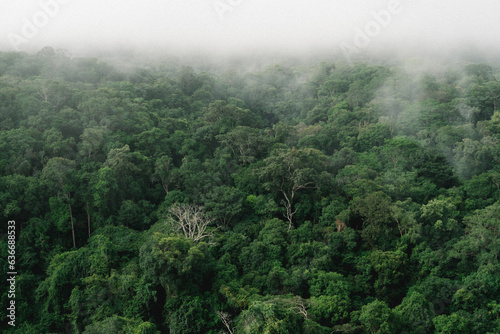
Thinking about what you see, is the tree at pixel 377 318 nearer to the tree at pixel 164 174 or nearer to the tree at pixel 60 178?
the tree at pixel 164 174

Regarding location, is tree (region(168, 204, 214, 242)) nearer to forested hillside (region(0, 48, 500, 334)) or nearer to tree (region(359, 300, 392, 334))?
forested hillside (region(0, 48, 500, 334))

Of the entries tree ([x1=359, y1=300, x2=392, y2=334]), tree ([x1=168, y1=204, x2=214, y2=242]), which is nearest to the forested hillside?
tree ([x1=359, y1=300, x2=392, y2=334])

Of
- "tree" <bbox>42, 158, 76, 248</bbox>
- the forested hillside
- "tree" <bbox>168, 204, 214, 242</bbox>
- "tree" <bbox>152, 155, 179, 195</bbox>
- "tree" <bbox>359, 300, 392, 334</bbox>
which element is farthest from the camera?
"tree" <bbox>152, 155, 179, 195</bbox>

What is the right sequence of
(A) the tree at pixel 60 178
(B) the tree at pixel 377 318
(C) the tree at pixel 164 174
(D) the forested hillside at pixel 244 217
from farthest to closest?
1. (C) the tree at pixel 164 174
2. (A) the tree at pixel 60 178
3. (D) the forested hillside at pixel 244 217
4. (B) the tree at pixel 377 318

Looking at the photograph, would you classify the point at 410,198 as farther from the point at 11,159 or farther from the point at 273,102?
the point at 273,102

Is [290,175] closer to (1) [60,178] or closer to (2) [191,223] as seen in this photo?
(2) [191,223]

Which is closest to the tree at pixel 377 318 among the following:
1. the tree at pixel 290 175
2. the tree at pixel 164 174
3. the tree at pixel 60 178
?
the tree at pixel 290 175

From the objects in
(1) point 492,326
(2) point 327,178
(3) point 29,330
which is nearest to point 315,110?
(2) point 327,178

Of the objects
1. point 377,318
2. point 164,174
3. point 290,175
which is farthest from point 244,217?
point 377,318
